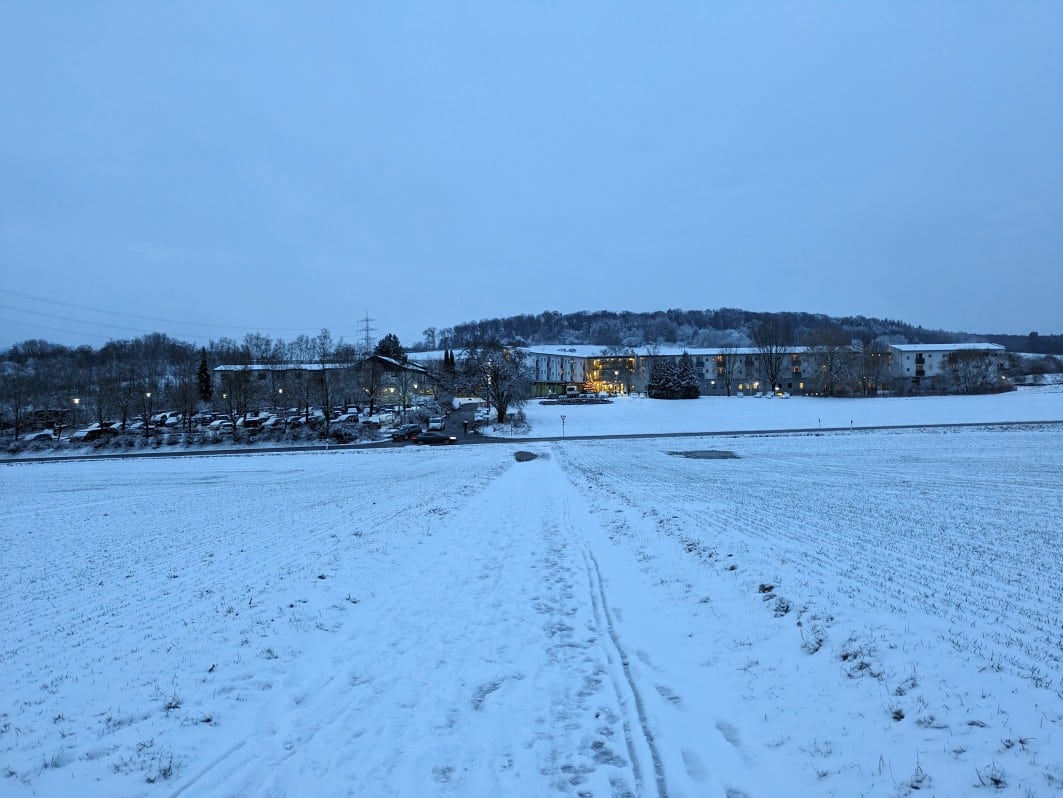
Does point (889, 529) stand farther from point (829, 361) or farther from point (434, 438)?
point (829, 361)

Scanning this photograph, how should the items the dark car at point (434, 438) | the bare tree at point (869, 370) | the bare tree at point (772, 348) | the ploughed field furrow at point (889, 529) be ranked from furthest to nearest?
the bare tree at point (772, 348)
the bare tree at point (869, 370)
the dark car at point (434, 438)
the ploughed field furrow at point (889, 529)

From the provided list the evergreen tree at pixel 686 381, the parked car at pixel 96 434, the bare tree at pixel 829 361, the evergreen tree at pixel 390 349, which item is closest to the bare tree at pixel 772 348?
the bare tree at pixel 829 361

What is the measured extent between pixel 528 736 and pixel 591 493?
14951 millimetres

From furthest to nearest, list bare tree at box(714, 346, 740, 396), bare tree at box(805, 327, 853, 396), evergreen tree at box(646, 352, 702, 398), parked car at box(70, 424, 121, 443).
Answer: bare tree at box(714, 346, 740, 396)
bare tree at box(805, 327, 853, 396)
evergreen tree at box(646, 352, 702, 398)
parked car at box(70, 424, 121, 443)

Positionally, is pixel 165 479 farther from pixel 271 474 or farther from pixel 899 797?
pixel 899 797

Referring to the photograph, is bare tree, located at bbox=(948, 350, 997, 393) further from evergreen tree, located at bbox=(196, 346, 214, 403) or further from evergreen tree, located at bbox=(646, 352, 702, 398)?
evergreen tree, located at bbox=(196, 346, 214, 403)

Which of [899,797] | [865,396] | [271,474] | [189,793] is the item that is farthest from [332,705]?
[865,396]

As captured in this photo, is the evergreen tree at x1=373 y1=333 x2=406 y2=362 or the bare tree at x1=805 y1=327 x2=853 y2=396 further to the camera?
the evergreen tree at x1=373 y1=333 x2=406 y2=362

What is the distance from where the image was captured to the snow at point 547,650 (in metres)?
4.68

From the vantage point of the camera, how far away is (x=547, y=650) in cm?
712

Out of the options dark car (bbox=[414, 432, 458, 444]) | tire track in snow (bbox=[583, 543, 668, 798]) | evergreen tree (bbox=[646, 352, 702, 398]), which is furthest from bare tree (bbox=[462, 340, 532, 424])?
tire track in snow (bbox=[583, 543, 668, 798])

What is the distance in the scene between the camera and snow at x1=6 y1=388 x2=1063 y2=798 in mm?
4680

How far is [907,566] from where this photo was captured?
9500 millimetres

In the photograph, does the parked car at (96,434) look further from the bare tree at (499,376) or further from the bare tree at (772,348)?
the bare tree at (772,348)
